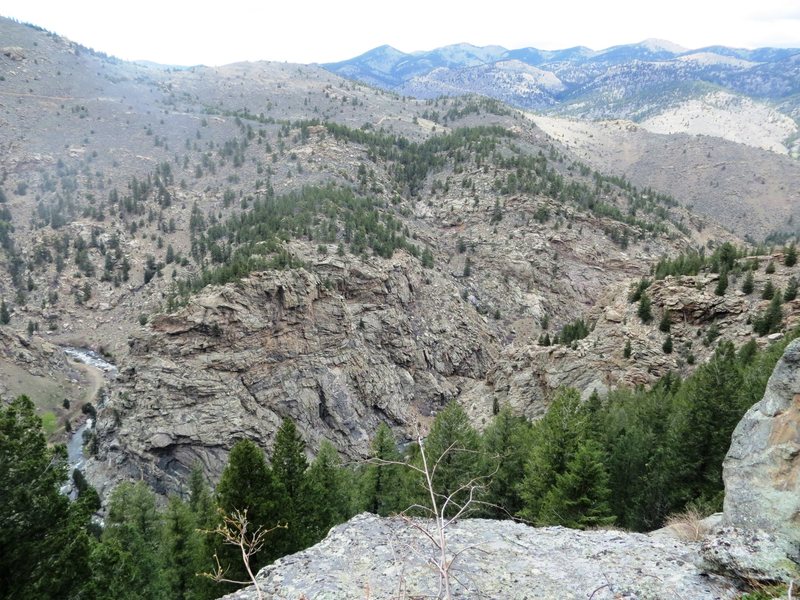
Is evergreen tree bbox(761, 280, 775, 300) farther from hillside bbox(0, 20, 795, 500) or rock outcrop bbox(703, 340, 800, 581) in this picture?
rock outcrop bbox(703, 340, 800, 581)

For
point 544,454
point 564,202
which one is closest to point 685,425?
point 544,454

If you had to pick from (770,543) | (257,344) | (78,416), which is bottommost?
(78,416)

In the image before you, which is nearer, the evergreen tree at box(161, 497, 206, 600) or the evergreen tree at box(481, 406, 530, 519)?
the evergreen tree at box(161, 497, 206, 600)

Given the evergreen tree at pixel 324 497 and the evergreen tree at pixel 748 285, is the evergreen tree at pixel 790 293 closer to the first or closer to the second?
the evergreen tree at pixel 748 285

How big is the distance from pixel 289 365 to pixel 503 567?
133 feet

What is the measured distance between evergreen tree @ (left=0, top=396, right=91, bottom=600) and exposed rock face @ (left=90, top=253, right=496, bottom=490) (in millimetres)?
28824

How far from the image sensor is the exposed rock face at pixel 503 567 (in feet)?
29.2

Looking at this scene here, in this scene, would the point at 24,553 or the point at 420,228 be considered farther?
the point at 420,228

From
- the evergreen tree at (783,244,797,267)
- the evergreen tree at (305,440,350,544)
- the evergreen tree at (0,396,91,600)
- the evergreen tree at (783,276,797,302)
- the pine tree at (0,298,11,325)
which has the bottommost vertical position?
the pine tree at (0,298,11,325)

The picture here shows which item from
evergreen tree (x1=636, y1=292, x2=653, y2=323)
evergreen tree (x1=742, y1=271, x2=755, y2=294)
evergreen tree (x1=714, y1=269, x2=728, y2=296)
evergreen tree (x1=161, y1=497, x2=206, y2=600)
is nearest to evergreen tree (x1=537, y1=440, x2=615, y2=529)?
evergreen tree (x1=161, y1=497, x2=206, y2=600)

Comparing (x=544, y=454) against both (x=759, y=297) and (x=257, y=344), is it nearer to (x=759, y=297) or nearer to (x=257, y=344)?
(x=759, y=297)

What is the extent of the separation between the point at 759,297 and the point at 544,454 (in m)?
25.6

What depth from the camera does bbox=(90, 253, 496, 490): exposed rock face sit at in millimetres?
40750

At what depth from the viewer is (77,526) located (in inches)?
519
